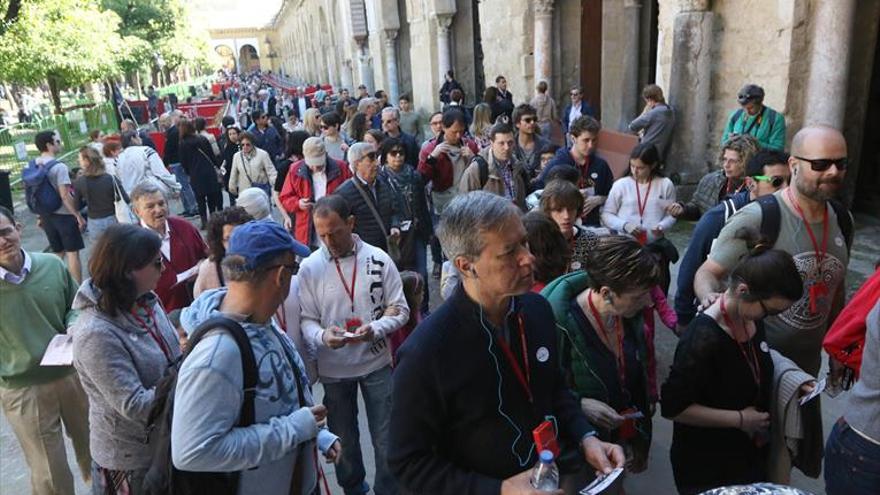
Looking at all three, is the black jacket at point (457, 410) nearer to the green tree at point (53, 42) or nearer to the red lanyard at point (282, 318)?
the red lanyard at point (282, 318)

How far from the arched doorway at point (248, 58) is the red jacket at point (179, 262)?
101470mm

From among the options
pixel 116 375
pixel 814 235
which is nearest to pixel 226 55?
pixel 116 375

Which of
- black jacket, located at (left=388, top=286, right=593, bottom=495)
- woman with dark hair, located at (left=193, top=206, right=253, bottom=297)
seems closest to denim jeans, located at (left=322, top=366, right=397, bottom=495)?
woman with dark hair, located at (left=193, top=206, right=253, bottom=297)

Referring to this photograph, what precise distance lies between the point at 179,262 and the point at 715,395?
323 cm

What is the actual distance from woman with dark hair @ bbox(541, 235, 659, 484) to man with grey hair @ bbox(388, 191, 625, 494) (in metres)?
0.49

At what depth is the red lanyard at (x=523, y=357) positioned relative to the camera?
1799mm

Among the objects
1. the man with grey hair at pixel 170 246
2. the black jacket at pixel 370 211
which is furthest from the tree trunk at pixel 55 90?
the man with grey hair at pixel 170 246

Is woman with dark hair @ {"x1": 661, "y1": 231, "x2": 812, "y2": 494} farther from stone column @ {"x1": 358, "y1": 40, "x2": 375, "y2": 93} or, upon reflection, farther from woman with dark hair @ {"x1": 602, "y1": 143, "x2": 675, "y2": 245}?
stone column @ {"x1": 358, "y1": 40, "x2": 375, "y2": 93}

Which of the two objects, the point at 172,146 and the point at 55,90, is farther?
the point at 55,90

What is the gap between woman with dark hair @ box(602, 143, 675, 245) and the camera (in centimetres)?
457

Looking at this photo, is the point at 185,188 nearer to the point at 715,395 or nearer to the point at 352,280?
the point at 352,280

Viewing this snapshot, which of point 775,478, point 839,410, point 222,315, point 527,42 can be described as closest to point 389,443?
point 222,315

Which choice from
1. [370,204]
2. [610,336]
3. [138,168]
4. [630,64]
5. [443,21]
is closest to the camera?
[610,336]

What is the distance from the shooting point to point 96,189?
6777 mm
